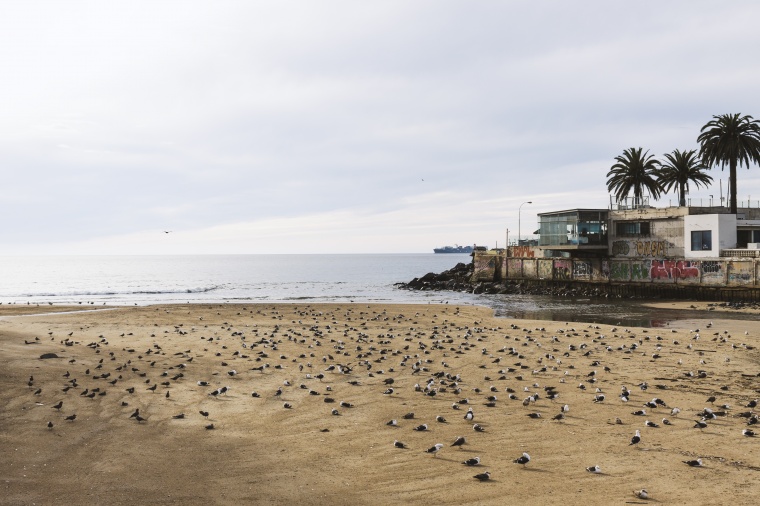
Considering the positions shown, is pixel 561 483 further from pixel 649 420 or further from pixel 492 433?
pixel 649 420

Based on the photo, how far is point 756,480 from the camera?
11.4 meters

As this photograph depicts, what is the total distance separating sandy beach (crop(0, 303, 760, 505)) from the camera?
11.4 meters

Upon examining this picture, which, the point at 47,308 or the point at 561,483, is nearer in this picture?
the point at 561,483

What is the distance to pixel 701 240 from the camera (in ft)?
224

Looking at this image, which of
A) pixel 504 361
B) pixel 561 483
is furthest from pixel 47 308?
pixel 561 483

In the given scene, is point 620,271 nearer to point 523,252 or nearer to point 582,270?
point 582,270

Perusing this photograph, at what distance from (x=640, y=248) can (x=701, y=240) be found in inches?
336

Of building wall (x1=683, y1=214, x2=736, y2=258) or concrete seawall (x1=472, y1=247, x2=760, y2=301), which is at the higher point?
building wall (x1=683, y1=214, x2=736, y2=258)

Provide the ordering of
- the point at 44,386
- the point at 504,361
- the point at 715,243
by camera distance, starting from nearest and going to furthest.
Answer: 1. the point at 44,386
2. the point at 504,361
3. the point at 715,243

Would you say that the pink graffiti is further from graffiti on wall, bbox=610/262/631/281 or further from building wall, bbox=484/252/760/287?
graffiti on wall, bbox=610/262/631/281

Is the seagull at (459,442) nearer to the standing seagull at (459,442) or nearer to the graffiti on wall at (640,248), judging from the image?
the standing seagull at (459,442)

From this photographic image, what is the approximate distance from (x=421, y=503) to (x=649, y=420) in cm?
817

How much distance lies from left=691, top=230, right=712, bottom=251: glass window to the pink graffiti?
2358 millimetres

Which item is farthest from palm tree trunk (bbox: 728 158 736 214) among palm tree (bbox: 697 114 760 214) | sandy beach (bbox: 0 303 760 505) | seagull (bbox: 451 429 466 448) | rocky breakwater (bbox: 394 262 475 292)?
seagull (bbox: 451 429 466 448)
